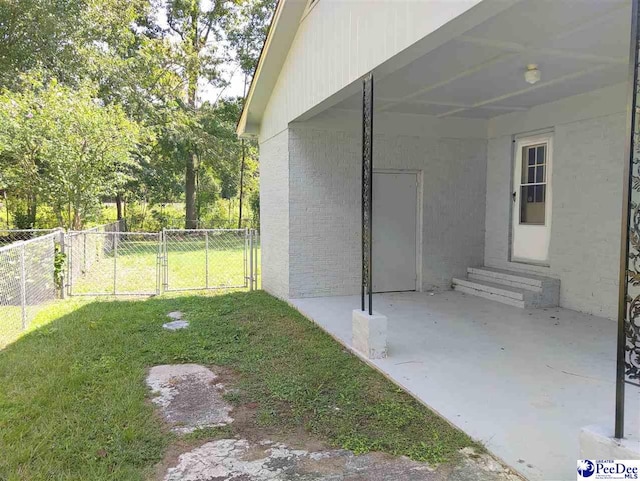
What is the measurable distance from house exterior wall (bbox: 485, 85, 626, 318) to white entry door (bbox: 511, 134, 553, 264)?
170 millimetres

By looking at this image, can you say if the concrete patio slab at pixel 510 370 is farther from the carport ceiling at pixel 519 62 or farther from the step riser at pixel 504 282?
the carport ceiling at pixel 519 62

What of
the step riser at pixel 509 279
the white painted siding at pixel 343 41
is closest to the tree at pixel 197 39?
the white painted siding at pixel 343 41

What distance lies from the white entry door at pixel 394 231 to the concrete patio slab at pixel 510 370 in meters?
1.05

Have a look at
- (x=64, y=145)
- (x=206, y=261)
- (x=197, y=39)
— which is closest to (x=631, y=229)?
(x=206, y=261)

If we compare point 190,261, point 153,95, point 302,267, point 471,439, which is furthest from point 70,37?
point 471,439

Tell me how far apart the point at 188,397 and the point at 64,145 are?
24.8 ft

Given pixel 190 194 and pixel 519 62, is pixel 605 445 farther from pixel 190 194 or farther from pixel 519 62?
pixel 190 194

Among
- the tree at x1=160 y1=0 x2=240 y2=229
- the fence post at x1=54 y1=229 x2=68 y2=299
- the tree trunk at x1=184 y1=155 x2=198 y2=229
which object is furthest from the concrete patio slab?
the tree at x1=160 y1=0 x2=240 y2=229

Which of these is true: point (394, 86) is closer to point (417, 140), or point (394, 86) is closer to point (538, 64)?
point (538, 64)

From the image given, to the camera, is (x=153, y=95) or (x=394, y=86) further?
(x=153, y=95)

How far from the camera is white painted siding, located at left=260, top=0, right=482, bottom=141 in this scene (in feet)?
11.0

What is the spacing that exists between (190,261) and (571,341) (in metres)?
10.1

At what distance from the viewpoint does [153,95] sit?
1895 centimetres

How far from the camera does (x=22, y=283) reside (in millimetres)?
5738
